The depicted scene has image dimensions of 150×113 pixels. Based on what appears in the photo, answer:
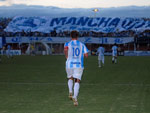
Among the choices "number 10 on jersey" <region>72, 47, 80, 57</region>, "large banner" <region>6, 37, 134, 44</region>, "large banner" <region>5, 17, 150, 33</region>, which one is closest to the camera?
"number 10 on jersey" <region>72, 47, 80, 57</region>

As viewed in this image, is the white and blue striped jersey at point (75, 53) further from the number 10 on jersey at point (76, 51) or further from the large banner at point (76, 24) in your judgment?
the large banner at point (76, 24)

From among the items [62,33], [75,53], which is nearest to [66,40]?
[62,33]

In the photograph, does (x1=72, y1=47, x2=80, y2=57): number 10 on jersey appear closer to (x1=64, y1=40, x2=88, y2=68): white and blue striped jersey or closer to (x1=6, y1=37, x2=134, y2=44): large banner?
(x1=64, y1=40, x2=88, y2=68): white and blue striped jersey

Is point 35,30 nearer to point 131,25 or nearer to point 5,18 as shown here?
point 5,18

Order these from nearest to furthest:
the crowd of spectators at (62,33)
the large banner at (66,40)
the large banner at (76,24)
Result: the large banner at (66,40) → the large banner at (76,24) → the crowd of spectators at (62,33)

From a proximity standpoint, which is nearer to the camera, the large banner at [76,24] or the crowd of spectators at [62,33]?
the large banner at [76,24]

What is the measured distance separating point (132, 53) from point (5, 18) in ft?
84.4

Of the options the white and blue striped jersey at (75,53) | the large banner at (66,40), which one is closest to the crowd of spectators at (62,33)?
the large banner at (66,40)

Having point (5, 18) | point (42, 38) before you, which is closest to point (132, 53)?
point (42, 38)

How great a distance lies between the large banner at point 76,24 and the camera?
Answer: 69.8m

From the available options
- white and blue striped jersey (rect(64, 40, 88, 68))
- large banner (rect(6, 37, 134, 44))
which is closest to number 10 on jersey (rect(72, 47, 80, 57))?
white and blue striped jersey (rect(64, 40, 88, 68))

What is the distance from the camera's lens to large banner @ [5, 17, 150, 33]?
6981cm

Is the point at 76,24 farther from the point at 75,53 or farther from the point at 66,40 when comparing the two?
the point at 75,53

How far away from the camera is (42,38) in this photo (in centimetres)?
7250
